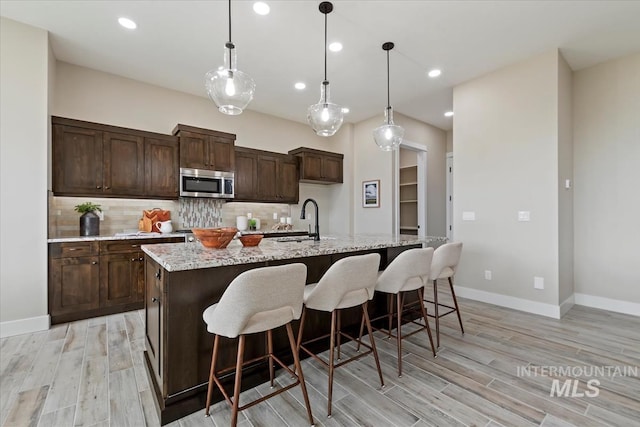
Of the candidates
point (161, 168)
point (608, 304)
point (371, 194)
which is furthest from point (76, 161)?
point (608, 304)

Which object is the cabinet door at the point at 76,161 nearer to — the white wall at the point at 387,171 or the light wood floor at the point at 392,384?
the light wood floor at the point at 392,384

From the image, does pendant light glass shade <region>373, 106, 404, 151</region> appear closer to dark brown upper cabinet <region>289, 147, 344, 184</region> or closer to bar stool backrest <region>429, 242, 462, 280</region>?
bar stool backrest <region>429, 242, 462, 280</region>

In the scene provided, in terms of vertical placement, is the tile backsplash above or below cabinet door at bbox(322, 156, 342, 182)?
below

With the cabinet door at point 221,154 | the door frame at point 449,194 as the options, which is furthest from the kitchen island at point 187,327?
the door frame at point 449,194

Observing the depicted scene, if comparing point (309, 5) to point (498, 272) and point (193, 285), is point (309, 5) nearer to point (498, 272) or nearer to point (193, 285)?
point (193, 285)

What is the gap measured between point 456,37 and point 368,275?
111 inches

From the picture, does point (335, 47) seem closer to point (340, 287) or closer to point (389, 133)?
point (389, 133)

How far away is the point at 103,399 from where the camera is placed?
1.84 metres

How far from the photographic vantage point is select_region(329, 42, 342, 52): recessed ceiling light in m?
3.21

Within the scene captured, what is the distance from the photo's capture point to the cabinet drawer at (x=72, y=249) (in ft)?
10.1

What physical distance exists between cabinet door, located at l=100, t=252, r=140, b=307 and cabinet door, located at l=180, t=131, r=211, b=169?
1.43 metres

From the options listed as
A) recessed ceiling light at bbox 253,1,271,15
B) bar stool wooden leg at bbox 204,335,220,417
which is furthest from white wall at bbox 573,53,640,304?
bar stool wooden leg at bbox 204,335,220,417

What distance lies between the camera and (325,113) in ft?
9.19

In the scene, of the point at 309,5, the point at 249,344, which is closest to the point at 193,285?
the point at 249,344
